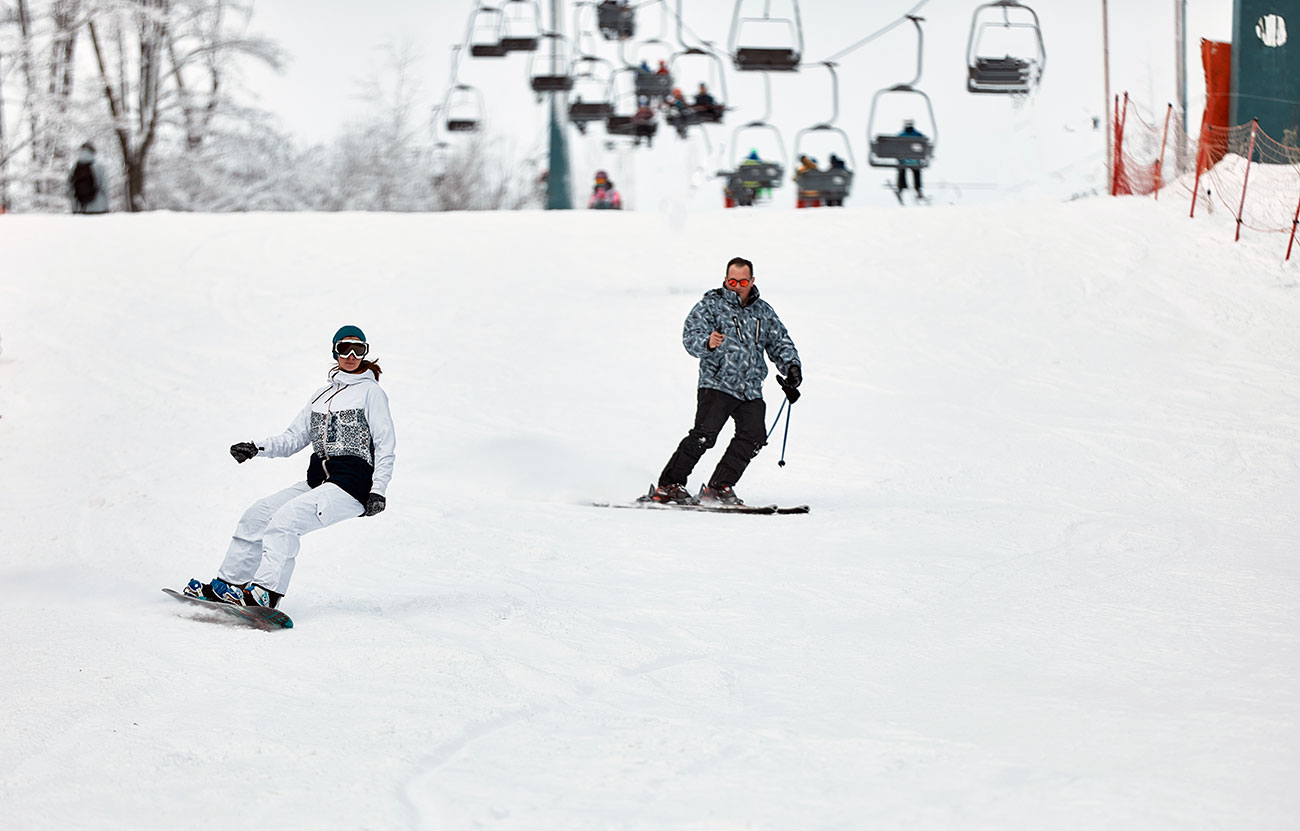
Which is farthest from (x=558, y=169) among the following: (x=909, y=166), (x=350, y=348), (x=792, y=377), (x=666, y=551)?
(x=350, y=348)

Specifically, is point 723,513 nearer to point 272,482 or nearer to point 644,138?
point 272,482

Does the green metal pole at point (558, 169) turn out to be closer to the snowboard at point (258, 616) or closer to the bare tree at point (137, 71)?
the bare tree at point (137, 71)

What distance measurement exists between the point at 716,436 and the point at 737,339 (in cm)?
55

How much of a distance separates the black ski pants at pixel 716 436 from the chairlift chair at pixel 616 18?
1460cm

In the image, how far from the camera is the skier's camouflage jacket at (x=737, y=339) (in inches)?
294

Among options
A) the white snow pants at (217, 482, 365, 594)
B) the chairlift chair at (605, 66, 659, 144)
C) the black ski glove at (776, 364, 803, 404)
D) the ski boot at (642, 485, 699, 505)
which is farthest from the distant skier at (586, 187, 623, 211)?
the white snow pants at (217, 482, 365, 594)

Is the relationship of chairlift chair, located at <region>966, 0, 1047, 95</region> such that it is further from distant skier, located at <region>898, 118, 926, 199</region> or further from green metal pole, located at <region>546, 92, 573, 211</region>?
green metal pole, located at <region>546, 92, 573, 211</region>

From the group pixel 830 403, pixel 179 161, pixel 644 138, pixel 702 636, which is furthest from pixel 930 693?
pixel 179 161

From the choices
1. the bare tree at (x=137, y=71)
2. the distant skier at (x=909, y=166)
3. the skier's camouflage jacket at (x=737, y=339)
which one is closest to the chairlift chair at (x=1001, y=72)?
the distant skier at (x=909, y=166)

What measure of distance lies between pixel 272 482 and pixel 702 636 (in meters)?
4.47

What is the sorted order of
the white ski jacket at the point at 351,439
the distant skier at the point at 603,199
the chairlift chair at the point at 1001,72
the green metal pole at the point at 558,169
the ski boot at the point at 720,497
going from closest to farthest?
the white ski jacket at the point at 351,439 < the ski boot at the point at 720,497 < the chairlift chair at the point at 1001,72 < the distant skier at the point at 603,199 < the green metal pole at the point at 558,169

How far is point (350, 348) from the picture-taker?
5.13 metres

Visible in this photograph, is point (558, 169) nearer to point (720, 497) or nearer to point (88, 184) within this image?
point (88, 184)

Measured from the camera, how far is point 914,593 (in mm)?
5590
